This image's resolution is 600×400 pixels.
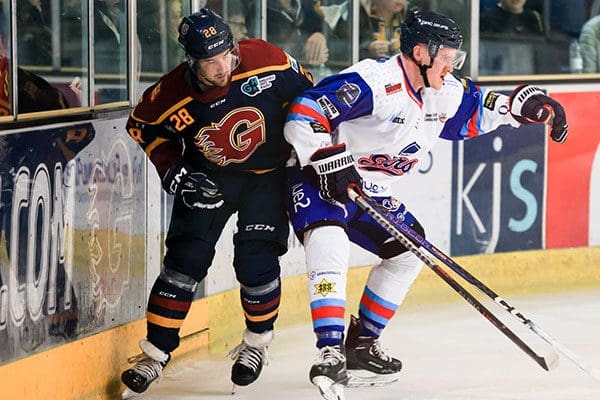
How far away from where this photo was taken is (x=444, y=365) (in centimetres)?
464

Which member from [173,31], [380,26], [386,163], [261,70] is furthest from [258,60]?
[380,26]

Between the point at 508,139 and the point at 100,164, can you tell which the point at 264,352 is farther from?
the point at 508,139

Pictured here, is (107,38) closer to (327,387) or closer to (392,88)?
(392,88)

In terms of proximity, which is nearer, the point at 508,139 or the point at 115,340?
the point at 115,340

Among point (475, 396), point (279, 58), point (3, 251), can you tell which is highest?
point (279, 58)

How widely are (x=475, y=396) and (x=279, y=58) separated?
114cm

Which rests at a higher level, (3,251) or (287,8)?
(287,8)

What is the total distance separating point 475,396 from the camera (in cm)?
421

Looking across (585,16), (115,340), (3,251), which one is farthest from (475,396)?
(585,16)

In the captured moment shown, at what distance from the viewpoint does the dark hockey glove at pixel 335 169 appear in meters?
3.83

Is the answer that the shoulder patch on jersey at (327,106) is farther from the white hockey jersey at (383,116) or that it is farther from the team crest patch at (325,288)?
the team crest patch at (325,288)

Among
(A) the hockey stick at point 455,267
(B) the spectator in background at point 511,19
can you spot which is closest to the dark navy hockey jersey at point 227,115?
(A) the hockey stick at point 455,267

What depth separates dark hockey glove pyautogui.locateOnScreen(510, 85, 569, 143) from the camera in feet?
13.7

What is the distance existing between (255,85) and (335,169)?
1.09 feet
